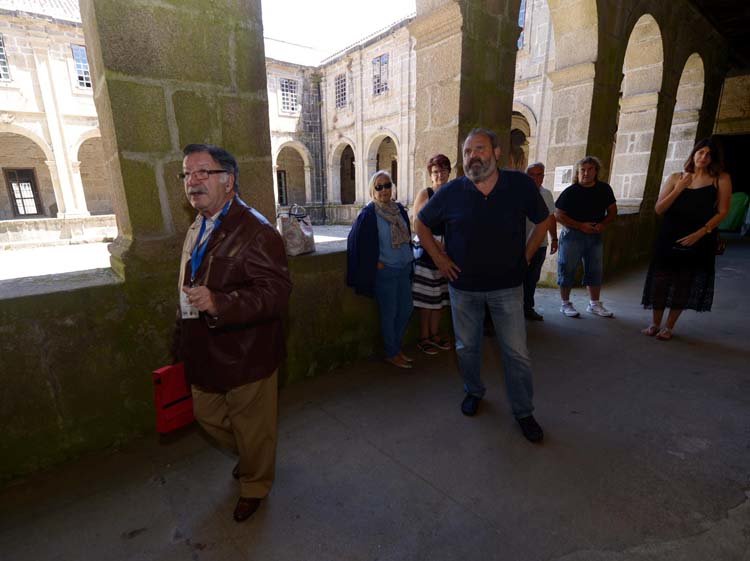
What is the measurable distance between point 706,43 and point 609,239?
503cm

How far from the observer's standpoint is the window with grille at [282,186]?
76.8ft

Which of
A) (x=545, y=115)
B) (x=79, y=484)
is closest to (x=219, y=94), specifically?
(x=79, y=484)

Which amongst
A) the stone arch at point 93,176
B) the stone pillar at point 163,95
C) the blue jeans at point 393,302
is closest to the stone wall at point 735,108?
the blue jeans at point 393,302

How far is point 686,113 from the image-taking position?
303 inches

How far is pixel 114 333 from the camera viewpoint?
2.15 meters

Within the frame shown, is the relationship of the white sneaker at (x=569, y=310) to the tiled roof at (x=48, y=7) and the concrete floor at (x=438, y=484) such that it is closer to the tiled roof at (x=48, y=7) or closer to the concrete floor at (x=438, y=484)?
the concrete floor at (x=438, y=484)

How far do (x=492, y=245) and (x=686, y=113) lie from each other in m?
8.52

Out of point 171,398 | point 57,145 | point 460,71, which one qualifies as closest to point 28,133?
point 57,145

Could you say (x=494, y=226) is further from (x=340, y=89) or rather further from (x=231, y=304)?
(x=340, y=89)

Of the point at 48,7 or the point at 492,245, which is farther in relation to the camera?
the point at 48,7

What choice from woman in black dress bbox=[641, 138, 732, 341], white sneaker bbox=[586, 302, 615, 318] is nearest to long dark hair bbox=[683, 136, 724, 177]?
woman in black dress bbox=[641, 138, 732, 341]

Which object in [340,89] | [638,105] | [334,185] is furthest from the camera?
[334,185]

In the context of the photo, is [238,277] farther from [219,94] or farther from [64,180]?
[64,180]

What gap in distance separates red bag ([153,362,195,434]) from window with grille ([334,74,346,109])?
2044cm
